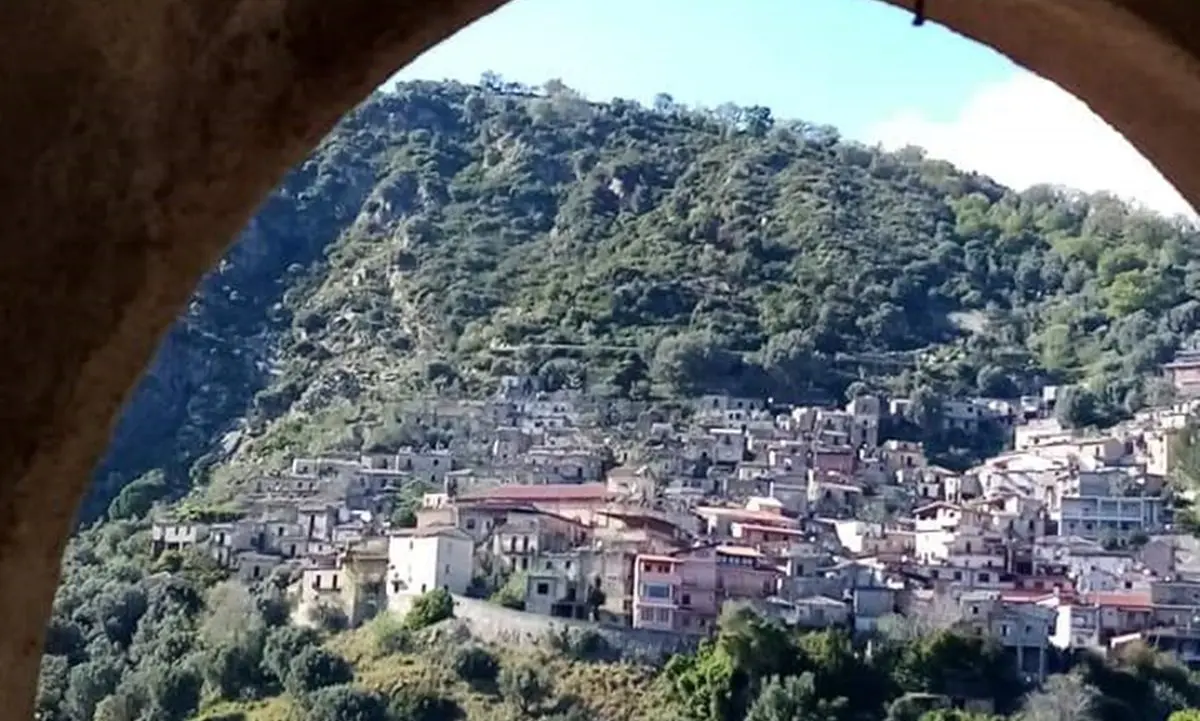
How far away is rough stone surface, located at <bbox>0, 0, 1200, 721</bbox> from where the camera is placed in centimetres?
96

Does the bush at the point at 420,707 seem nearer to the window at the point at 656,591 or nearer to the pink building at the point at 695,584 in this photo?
the pink building at the point at 695,584

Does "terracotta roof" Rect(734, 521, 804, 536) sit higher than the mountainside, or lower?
lower

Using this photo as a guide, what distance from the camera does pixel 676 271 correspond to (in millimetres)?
17297

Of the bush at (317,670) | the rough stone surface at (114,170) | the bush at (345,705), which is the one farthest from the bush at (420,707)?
the rough stone surface at (114,170)

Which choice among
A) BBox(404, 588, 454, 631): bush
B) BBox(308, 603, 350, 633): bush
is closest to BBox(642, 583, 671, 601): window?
BBox(404, 588, 454, 631): bush

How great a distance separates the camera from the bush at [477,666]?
1112 cm

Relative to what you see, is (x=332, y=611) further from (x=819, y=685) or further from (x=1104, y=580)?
(x=1104, y=580)

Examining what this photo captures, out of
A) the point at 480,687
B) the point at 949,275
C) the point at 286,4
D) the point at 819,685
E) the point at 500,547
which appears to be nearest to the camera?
the point at 286,4

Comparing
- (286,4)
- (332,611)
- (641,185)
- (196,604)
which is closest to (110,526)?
(196,604)

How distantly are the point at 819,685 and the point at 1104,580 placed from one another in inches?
243

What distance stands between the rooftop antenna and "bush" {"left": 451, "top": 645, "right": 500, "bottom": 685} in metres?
10.0

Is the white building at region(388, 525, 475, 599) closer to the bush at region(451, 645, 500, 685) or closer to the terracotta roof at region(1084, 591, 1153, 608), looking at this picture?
the bush at region(451, 645, 500, 685)

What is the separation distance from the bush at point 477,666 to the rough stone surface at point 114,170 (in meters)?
10.2

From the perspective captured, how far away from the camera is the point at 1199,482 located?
525 inches
